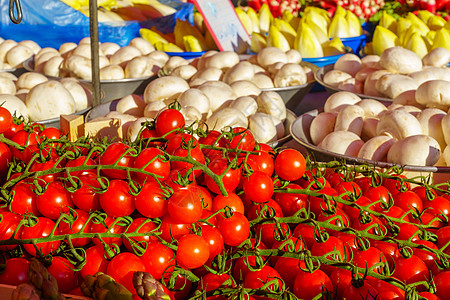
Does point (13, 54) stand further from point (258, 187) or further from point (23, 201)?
point (258, 187)

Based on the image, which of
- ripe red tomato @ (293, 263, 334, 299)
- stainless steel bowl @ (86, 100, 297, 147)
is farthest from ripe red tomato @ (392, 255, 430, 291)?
stainless steel bowl @ (86, 100, 297, 147)

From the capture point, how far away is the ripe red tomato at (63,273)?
3.65ft

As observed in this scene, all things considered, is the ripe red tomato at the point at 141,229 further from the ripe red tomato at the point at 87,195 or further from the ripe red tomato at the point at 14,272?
the ripe red tomato at the point at 14,272

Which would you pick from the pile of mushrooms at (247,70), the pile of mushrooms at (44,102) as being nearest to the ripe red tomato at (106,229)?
the pile of mushrooms at (44,102)

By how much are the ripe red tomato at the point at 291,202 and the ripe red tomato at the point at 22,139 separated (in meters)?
0.78

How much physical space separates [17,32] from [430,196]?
353 cm

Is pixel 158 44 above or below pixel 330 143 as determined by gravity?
below

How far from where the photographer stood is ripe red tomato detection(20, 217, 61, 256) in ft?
3.78

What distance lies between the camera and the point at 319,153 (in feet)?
7.02

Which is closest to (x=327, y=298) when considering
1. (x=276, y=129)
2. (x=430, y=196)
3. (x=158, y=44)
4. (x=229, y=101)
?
(x=430, y=196)

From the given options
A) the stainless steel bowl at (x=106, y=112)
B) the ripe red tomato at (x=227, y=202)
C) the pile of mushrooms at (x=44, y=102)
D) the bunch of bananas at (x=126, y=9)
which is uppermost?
the ripe red tomato at (x=227, y=202)

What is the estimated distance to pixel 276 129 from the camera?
8.31 ft

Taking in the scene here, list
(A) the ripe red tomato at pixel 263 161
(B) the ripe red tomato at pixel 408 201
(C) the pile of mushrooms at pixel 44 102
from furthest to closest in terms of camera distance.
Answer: (C) the pile of mushrooms at pixel 44 102 < (B) the ripe red tomato at pixel 408 201 < (A) the ripe red tomato at pixel 263 161

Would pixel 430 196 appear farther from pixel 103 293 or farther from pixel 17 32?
pixel 17 32
